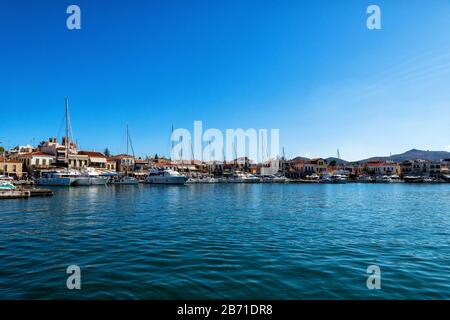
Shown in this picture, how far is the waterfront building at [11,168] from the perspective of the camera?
9175 cm

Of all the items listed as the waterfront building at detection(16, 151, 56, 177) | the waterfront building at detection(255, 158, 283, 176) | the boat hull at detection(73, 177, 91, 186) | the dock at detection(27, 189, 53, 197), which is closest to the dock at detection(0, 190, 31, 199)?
the dock at detection(27, 189, 53, 197)

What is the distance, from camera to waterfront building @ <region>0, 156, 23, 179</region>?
9175cm

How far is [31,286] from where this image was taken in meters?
9.70

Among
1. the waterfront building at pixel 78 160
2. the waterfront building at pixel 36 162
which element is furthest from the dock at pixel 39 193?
the waterfront building at pixel 78 160

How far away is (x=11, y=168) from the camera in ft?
308

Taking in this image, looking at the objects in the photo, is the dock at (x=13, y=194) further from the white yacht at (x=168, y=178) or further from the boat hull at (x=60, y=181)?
the white yacht at (x=168, y=178)

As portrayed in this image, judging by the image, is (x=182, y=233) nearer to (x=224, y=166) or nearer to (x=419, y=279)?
(x=419, y=279)

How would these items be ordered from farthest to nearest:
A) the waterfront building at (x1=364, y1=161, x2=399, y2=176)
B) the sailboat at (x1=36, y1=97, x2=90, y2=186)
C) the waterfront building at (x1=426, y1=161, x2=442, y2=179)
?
the waterfront building at (x1=364, y1=161, x2=399, y2=176) < the waterfront building at (x1=426, y1=161, x2=442, y2=179) < the sailboat at (x1=36, y1=97, x2=90, y2=186)

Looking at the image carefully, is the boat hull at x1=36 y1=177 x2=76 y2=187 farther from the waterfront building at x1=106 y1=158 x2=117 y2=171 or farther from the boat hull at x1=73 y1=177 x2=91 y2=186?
the waterfront building at x1=106 y1=158 x2=117 y2=171

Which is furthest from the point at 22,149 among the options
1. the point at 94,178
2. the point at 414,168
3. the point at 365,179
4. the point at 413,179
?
the point at 414,168

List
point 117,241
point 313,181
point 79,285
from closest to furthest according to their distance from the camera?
1. point 79,285
2. point 117,241
3. point 313,181

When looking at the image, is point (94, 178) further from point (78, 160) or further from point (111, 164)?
point (111, 164)
